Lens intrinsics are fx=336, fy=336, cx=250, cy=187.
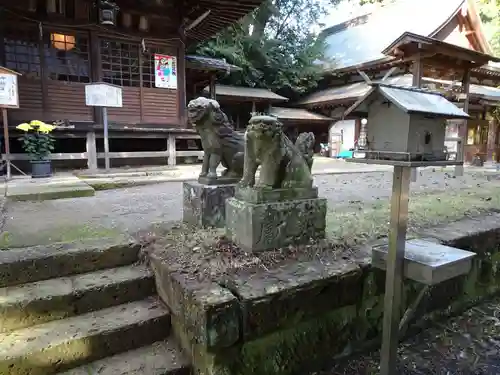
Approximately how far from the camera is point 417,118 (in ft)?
5.82

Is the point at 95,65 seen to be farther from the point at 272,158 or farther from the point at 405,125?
the point at 405,125

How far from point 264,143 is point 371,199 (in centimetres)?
298

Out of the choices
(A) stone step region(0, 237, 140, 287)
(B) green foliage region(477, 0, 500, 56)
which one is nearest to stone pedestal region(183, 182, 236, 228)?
(A) stone step region(0, 237, 140, 287)

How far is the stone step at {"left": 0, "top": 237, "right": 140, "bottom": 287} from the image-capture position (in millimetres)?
2061

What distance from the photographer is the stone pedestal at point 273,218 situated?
2172 millimetres

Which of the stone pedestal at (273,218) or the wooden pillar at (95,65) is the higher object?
the wooden pillar at (95,65)

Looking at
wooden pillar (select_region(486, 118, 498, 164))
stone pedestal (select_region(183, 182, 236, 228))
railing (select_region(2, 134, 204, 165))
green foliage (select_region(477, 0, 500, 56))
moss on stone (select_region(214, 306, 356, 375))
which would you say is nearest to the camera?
moss on stone (select_region(214, 306, 356, 375))

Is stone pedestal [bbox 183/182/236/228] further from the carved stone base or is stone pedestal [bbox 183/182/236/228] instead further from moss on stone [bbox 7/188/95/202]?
moss on stone [bbox 7/188/95/202]

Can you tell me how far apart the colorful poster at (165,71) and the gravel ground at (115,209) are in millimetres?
4154

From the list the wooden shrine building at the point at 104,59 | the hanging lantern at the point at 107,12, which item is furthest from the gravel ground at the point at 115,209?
the hanging lantern at the point at 107,12

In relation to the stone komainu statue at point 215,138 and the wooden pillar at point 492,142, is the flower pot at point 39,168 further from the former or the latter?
the wooden pillar at point 492,142

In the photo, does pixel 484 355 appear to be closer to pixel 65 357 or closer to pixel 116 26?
pixel 65 357

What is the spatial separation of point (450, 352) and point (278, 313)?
1441 mm

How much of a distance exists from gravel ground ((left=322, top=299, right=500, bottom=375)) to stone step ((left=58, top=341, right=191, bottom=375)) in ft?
2.98
